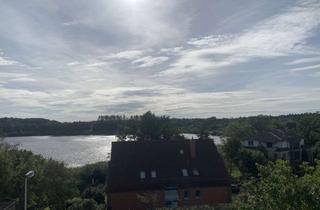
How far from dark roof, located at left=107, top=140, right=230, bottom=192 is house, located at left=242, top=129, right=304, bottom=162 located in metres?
28.2

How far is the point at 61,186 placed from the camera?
3478cm

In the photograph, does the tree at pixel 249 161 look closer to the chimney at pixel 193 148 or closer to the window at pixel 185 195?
the chimney at pixel 193 148

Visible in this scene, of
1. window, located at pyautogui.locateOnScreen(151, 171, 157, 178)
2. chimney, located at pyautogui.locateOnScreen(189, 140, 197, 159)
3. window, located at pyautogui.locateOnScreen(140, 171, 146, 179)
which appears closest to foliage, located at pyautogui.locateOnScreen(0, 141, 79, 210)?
window, located at pyautogui.locateOnScreen(140, 171, 146, 179)

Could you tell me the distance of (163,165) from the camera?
36156 millimetres

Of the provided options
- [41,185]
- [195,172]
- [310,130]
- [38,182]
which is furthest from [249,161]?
[38,182]

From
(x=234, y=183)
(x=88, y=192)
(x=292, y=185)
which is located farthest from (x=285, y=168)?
(x=234, y=183)

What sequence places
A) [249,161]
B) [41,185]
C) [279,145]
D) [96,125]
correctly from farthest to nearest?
[96,125]
[279,145]
[249,161]
[41,185]

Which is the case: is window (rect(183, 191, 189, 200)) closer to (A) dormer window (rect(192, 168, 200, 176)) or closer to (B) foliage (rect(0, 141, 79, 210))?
(A) dormer window (rect(192, 168, 200, 176))

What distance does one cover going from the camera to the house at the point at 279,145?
6462 centimetres

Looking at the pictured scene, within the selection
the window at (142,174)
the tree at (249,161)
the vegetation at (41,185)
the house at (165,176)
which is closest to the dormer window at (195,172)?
the house at (165,176)

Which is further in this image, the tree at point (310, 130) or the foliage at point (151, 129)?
the foliage at point (151, 129)

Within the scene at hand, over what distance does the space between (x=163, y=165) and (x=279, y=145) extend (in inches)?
1386

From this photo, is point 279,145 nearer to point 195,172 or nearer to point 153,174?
point 195,172

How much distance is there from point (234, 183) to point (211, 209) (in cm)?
2798
